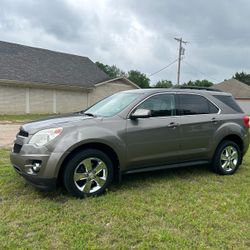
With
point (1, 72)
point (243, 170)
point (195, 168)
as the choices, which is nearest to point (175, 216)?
point (195, 168)

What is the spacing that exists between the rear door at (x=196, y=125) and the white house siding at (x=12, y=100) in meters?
18.7

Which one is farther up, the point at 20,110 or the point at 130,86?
the point at 130,86

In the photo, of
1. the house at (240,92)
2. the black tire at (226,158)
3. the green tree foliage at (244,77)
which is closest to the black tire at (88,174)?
the black tire at (226,158)

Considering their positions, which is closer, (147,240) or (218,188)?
(147,240)

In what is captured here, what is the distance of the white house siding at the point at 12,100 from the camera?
71.4 feet

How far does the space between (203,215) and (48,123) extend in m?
2.60

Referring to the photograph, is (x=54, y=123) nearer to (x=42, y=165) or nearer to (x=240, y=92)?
(x=42, y=165)

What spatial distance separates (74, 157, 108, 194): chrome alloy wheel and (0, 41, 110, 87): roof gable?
742 inches

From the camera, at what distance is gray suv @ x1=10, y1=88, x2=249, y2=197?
14.4 ft

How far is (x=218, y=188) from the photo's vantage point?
5273mm

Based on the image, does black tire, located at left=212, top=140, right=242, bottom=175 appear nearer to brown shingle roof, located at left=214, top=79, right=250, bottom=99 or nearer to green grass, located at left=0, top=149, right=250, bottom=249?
green grass, located at left=0, top=149, right=250, bottom=249

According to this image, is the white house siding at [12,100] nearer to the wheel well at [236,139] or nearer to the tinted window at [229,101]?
the tinted window at [229,101]

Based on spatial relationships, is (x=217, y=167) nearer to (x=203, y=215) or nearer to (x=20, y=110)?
(x=203, y=215)

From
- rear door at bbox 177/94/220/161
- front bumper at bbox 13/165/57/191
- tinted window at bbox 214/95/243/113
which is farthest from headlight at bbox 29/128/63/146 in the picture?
tinted window at bbox 214/95/243/113
